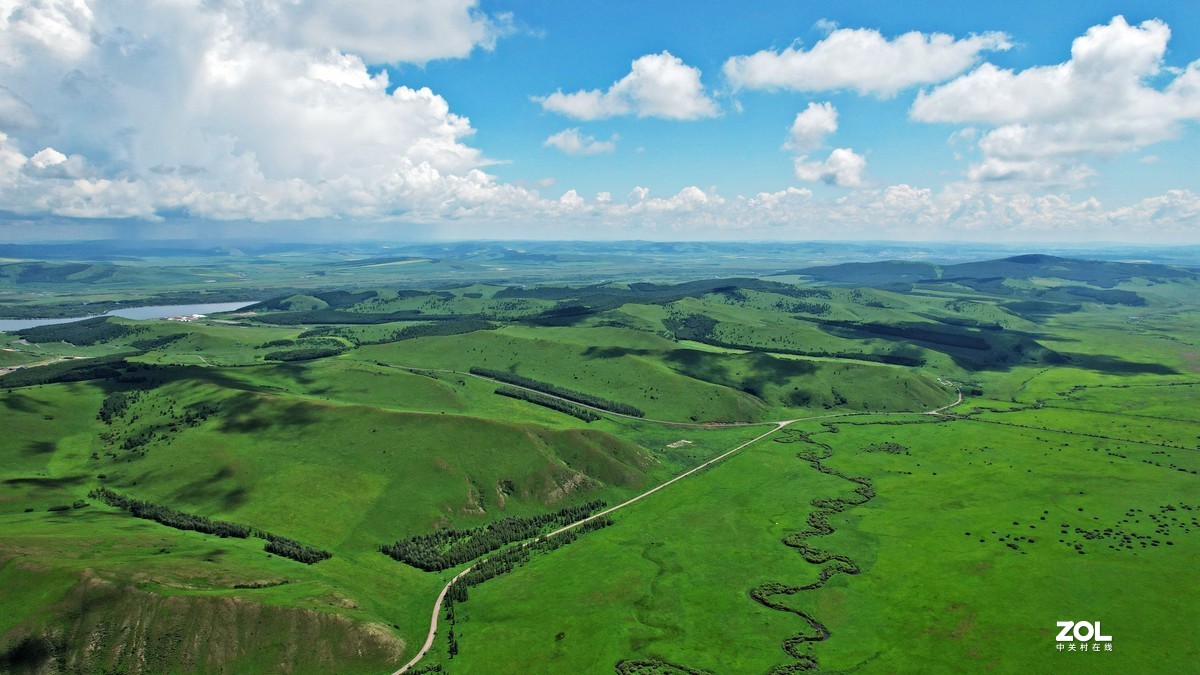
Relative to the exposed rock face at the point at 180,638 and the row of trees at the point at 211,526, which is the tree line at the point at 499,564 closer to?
the exposed rock face at the point at 180,638

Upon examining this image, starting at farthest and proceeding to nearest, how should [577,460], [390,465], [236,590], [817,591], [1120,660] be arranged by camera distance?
[577,460], [390,465], [817,591], [236,590], [1120,660]

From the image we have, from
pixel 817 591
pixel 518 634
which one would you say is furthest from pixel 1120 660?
pixel 518 634

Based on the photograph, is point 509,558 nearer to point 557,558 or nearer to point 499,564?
point 499,564

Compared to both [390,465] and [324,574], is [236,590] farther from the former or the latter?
[390,465]

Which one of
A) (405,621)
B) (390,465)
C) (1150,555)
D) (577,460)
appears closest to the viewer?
(405,621)

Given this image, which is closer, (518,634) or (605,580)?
(518,634)

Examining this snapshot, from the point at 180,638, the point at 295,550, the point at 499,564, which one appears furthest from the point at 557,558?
the point at 180,638

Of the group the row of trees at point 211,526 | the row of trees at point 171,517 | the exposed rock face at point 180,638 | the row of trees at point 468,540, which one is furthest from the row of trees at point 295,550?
the exposed rock face at point 180,638
